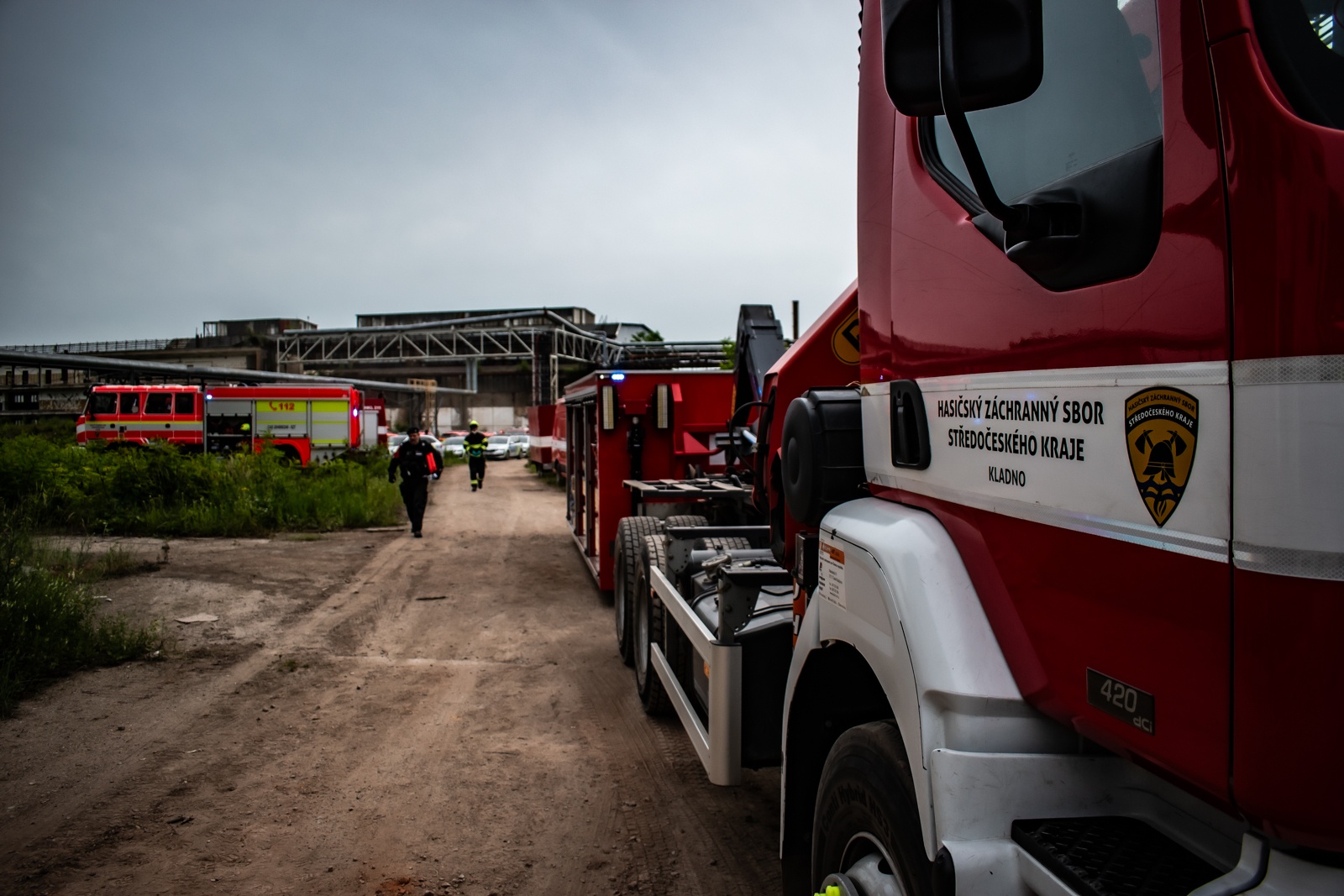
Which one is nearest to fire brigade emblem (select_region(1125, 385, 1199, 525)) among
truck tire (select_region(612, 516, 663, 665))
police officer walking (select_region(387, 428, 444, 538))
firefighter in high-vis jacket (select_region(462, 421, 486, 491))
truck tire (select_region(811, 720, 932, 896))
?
truck tire (select_region(811, 720, 932, 896))

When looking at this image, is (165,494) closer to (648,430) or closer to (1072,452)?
(648,430)

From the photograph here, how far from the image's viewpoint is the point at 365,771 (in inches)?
188

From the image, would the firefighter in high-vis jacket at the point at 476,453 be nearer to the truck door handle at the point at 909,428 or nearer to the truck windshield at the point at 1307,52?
the truck door handle at the point at 909,428

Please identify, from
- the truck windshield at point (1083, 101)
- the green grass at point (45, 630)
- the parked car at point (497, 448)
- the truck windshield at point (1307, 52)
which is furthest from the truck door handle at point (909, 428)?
the parked car at point (497, 448)

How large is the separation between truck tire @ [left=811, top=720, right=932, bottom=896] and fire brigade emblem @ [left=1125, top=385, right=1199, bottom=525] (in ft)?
2.69

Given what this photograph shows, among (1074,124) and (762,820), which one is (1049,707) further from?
(762,820)

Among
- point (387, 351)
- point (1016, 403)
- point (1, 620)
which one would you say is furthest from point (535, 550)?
point (387, 351)

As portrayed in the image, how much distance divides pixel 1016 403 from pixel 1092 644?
1.55 feet

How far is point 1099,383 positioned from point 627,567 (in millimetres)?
5581

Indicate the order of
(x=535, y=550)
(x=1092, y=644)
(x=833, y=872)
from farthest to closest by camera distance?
1. (x=535, y=550)
2. (x=833, y=872)
3. (x=1092, y=644)

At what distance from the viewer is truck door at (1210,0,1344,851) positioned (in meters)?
1.07

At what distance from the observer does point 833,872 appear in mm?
2141

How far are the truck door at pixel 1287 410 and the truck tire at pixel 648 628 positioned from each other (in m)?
4.19

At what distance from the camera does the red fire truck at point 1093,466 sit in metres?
1.12
